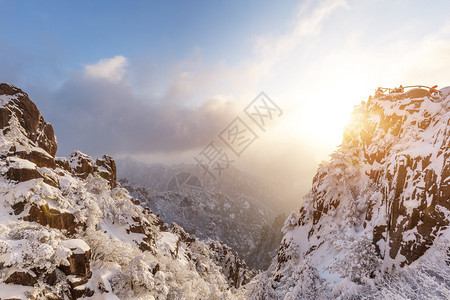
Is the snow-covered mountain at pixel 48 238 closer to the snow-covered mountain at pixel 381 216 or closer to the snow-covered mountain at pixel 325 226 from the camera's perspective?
the snow-covered mountain at pixel 325 226

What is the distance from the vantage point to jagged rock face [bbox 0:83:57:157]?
3042 cm

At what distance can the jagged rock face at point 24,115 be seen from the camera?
99.8 ft

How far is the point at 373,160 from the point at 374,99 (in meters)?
12.4

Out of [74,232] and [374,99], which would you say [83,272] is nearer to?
[74,232]

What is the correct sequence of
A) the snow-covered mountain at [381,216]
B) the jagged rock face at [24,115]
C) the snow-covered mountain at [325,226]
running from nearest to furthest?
1. the snow-covered mountain at [325,226]
2. the snow-covered mountain at [381,216]
3. the jagged rock face at [24,115]

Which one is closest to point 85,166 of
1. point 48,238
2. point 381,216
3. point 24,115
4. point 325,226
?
point 24,115

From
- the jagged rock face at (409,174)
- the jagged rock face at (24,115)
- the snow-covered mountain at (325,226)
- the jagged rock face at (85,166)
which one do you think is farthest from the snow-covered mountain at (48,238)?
the jagged rock face at (409,174)

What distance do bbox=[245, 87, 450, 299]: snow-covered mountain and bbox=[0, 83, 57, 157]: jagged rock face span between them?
38687mm

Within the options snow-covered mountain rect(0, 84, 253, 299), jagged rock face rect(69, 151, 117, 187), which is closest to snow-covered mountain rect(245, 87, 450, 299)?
snow-covered mountain rect(0, 84, 253, 299)

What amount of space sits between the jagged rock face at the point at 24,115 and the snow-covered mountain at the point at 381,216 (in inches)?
1523

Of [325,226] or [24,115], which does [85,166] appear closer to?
[24,115]

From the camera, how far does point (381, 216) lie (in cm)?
2803

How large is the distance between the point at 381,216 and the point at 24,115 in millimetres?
51785

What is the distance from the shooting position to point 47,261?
19.5 meters
